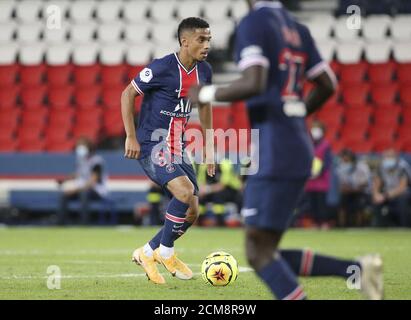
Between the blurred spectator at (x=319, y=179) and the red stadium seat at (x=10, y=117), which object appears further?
the red stadium seat at (x=10, y=117)

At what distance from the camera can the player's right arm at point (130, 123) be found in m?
7.66

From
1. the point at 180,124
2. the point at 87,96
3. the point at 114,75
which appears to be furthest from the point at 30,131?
the point at 180,124

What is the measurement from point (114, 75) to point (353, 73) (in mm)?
5674

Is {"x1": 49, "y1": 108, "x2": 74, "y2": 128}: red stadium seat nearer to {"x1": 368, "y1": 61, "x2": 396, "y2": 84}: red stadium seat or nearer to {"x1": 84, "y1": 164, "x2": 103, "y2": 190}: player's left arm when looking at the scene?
{"x1": 84, "y1": 164, "x2": 103, "y2": 190}: player's left arm

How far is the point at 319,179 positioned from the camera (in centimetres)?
1708

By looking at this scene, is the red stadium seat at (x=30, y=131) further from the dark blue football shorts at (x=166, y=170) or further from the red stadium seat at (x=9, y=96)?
the dark blue football shorts at (x=166, y=170)

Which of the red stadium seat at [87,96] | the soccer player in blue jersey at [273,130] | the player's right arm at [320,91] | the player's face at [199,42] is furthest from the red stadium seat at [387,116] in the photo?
the soccer player in blue jersey at [273,130]

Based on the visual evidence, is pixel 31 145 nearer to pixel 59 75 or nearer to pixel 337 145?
pixel 59 75

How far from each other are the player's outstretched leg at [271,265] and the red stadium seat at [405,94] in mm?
14861

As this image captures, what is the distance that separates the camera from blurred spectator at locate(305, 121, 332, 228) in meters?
16.3

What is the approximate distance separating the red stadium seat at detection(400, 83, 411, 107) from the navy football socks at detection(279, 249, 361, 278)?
14433 mm

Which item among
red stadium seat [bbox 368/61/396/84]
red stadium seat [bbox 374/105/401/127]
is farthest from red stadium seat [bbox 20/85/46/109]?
red stadium seat [bbox 374/105/401/127]

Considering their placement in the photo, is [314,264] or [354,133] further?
[354,133]
